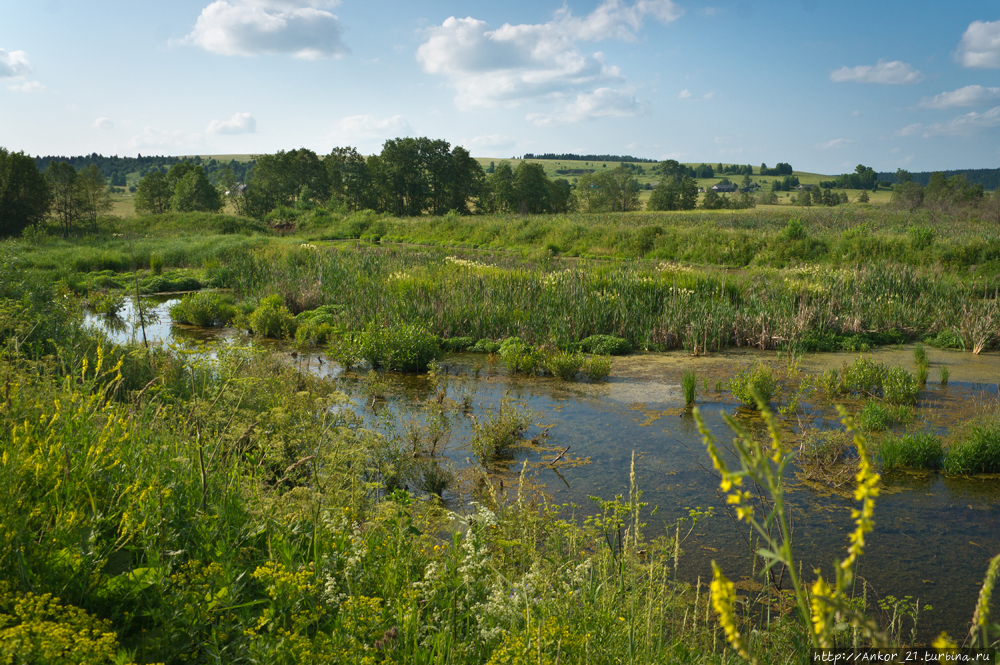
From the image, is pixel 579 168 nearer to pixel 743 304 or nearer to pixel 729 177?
pixel 729 177

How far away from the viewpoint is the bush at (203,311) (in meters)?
15.0

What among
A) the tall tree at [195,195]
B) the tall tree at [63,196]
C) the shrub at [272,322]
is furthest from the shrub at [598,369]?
the tall tree at [195,195]

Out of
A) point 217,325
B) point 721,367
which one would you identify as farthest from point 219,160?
point 721,367

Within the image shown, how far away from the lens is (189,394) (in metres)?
6.52

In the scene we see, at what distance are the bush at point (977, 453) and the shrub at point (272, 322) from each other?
1179cm

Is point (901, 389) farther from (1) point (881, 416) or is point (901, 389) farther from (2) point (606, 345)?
(2) point (606, 345)

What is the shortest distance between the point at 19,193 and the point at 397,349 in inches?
1507

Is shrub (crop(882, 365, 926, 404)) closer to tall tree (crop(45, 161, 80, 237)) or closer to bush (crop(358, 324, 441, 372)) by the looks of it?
bush (crop(358, 324, 441, 372))

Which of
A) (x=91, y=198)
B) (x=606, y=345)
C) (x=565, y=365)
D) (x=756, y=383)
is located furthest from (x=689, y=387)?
(x=91, y=198)

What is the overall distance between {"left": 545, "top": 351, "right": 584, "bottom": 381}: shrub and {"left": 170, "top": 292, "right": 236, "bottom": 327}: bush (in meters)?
9.26

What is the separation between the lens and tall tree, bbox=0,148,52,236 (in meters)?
35.7

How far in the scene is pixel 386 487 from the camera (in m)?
Answer: 6.04

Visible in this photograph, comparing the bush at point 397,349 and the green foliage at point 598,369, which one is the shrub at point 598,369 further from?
the bush at point 397,349

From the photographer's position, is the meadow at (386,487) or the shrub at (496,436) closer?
the meadow at (386,487)
